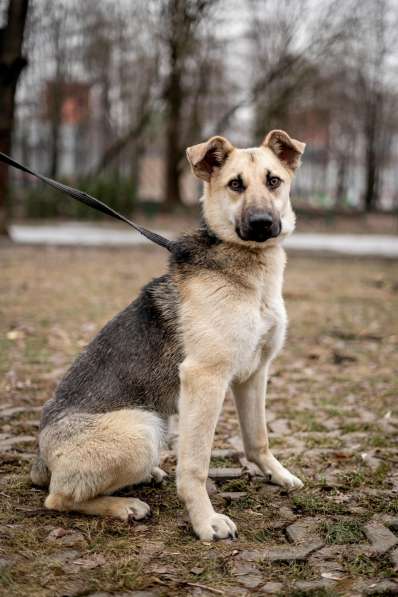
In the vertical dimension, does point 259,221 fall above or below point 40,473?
above

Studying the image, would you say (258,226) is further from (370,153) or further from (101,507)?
(370,153)

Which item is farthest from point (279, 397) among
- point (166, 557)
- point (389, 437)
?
point (166, 557)

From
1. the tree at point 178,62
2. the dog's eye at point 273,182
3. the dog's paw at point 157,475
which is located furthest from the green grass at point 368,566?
the tree at point 178,62

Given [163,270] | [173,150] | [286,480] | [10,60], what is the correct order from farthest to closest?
[173,150], [10,60], [163,270], [286,480]

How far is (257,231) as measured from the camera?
3.91 metres

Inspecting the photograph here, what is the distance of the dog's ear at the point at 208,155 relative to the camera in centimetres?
416

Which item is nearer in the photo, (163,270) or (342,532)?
(342,532)

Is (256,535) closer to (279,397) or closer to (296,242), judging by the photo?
(279,397)

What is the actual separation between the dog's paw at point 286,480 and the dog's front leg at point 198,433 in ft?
2.54

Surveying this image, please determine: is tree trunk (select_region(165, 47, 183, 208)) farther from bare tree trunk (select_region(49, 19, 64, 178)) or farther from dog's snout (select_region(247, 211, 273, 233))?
dog's snout (select_region(247, 211, 273, 233))

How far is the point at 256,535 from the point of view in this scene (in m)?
3.70

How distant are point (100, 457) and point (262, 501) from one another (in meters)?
1.16

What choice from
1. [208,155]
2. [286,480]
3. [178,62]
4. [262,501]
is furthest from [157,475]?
[178,62]

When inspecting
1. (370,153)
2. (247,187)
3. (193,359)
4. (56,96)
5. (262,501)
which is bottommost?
(262,501)
